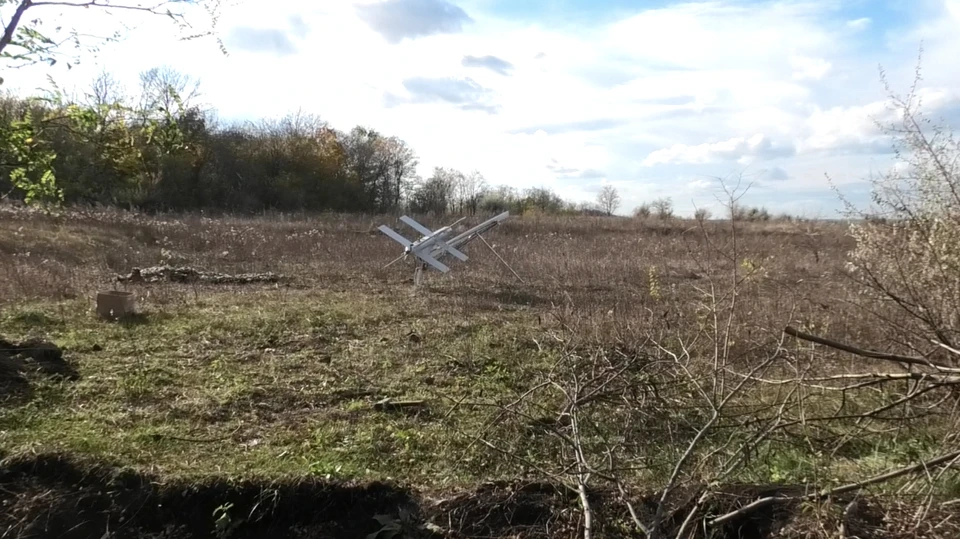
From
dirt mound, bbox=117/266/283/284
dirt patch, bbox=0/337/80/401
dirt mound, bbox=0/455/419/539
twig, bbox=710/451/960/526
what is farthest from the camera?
dirt mound, bbox=117/266/283/284

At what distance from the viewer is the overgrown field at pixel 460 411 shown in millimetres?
4039

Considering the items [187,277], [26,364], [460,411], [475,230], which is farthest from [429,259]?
[26,364]

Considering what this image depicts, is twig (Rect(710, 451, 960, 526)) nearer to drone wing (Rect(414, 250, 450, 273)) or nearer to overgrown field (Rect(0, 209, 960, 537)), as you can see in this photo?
overgrown field (Rect(0, 209, 960, 537))

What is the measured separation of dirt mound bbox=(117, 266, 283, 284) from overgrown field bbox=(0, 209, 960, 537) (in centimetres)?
101

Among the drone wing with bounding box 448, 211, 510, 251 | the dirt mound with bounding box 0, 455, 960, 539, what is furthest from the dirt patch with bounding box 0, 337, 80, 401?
the drone wing with bounding box 448, 211, 510, 251

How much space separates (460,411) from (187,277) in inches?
362

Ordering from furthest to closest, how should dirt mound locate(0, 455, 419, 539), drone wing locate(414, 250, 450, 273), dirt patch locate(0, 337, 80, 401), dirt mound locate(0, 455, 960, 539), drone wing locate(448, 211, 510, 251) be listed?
drone wing locate(448, 211, 510, 251) < drone wing locate(414, 250, 450, 273) < dirt patch locate(0, 337, 80, 401) < dirt mound locate(0, 455, 419, 539) < dirt mound locate(0, 455, 960, 539)

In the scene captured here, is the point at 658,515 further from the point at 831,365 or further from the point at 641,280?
the point at 641,280

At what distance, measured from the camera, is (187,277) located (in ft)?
43.1

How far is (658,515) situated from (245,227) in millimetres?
21586

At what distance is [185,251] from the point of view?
18500mm

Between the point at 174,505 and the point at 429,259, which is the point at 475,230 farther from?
the point at 174,505

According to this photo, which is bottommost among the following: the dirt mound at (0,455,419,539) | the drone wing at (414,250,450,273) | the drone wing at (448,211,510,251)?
the dirt mound at (0,455,419,539)

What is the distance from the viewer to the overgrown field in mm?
4039
